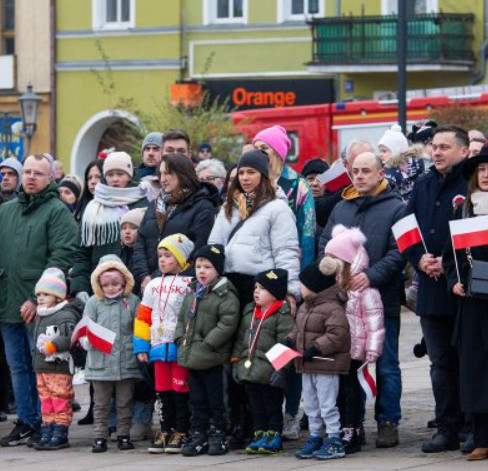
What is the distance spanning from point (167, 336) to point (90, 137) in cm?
2917

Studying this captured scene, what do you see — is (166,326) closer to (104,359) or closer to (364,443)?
(104,359)

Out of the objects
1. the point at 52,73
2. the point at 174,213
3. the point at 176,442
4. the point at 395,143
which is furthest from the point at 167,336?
the point at 52,73

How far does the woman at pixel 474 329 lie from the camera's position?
11320 millimetres

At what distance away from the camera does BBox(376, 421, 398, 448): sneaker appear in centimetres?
1222

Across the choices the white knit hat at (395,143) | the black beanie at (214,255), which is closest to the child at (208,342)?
the black beanie at (214,255)

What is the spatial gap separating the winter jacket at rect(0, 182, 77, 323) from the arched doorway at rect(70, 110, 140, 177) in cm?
2712

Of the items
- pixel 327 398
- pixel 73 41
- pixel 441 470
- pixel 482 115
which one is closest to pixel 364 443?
pixel 327 398

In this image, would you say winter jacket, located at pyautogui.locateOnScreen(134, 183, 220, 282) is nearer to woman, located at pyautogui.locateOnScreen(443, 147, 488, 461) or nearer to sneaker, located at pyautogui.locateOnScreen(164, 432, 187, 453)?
sneaker, located at pyautogui.locateOnScreen(164, 432, 187, 453)

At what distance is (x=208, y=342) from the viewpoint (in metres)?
12.3

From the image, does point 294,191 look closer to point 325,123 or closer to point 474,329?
point 474,329

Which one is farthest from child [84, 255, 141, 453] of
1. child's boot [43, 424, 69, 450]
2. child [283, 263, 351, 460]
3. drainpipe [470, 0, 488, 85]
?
drainpipe [470, 0, 488, 85]

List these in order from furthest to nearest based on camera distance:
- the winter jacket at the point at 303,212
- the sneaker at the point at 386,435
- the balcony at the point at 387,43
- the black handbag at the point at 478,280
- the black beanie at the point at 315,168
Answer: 1. the balcony at the point at 387,43
2. the black beanie at the point at 315,168
3. the winter jacket at the point at 303,212
4. the sneaker at the point at 386,435
5. the black handbag at the point at 478,280

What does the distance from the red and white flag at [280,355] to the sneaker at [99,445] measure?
5.67 ft

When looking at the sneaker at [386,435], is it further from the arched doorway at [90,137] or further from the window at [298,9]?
the arched doorway at [90,137]
